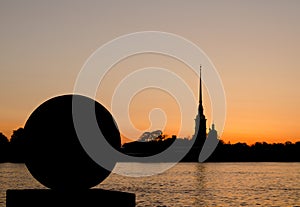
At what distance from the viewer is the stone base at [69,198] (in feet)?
39.8

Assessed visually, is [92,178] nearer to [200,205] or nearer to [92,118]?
[92,118]

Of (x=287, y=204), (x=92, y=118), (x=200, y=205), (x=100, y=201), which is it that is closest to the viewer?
(x=100, y=201)

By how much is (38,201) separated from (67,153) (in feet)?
4.04

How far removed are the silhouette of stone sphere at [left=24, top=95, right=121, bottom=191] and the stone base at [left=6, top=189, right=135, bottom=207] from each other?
0.36m

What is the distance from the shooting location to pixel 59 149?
1259 centimetres

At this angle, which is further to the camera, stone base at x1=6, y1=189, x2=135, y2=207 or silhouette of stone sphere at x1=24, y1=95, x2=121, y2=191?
silhouette of stone sphere at x1=24, y1=95, x2=121, y2=191

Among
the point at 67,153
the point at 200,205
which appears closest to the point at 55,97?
the point at 67,153

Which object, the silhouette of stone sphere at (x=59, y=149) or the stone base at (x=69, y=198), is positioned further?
the silhouette of stone sphere at (x=59, y=149)

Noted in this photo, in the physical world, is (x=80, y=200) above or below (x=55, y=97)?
below

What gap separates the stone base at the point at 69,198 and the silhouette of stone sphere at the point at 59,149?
36cm

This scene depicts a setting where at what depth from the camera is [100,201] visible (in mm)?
12125

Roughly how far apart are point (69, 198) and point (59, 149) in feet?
3.58

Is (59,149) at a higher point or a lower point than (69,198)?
higher

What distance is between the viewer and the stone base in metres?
12.1
